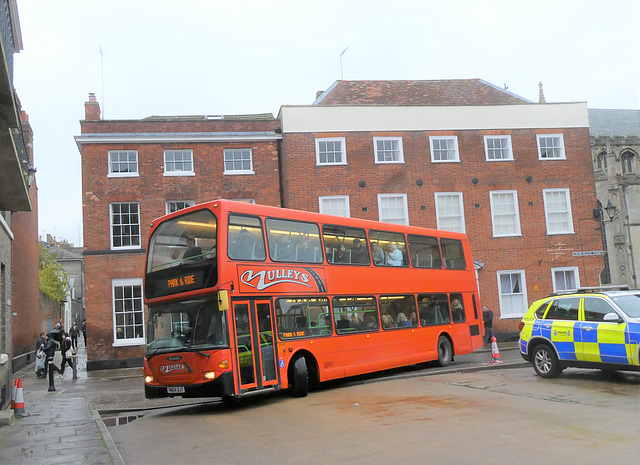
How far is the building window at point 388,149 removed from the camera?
25.1m

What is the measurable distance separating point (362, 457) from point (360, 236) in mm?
8337

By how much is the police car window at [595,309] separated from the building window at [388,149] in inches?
559

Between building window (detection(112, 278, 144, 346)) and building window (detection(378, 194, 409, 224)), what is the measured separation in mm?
10074

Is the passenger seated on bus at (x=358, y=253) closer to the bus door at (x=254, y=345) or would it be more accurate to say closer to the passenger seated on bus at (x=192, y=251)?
the bus door at (x=254, y=345)

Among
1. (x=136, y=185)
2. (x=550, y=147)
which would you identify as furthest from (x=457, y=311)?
(x=136, y=185)

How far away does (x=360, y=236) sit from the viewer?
48.1 ft

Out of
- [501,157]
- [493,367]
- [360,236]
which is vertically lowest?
[493,367]

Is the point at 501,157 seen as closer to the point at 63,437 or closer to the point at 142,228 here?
the point at 142,228

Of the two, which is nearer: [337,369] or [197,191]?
[337,369]

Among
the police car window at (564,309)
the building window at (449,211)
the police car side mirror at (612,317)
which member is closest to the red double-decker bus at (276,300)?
the police car window at (564,309)

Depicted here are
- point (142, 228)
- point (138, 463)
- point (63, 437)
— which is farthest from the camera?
point (142, 228)

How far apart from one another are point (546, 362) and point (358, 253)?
4875 millimetres

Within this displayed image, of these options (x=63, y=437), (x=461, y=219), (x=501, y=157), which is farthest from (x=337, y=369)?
(x=501, y=157)

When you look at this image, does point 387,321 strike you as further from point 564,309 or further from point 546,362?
point 564,309
